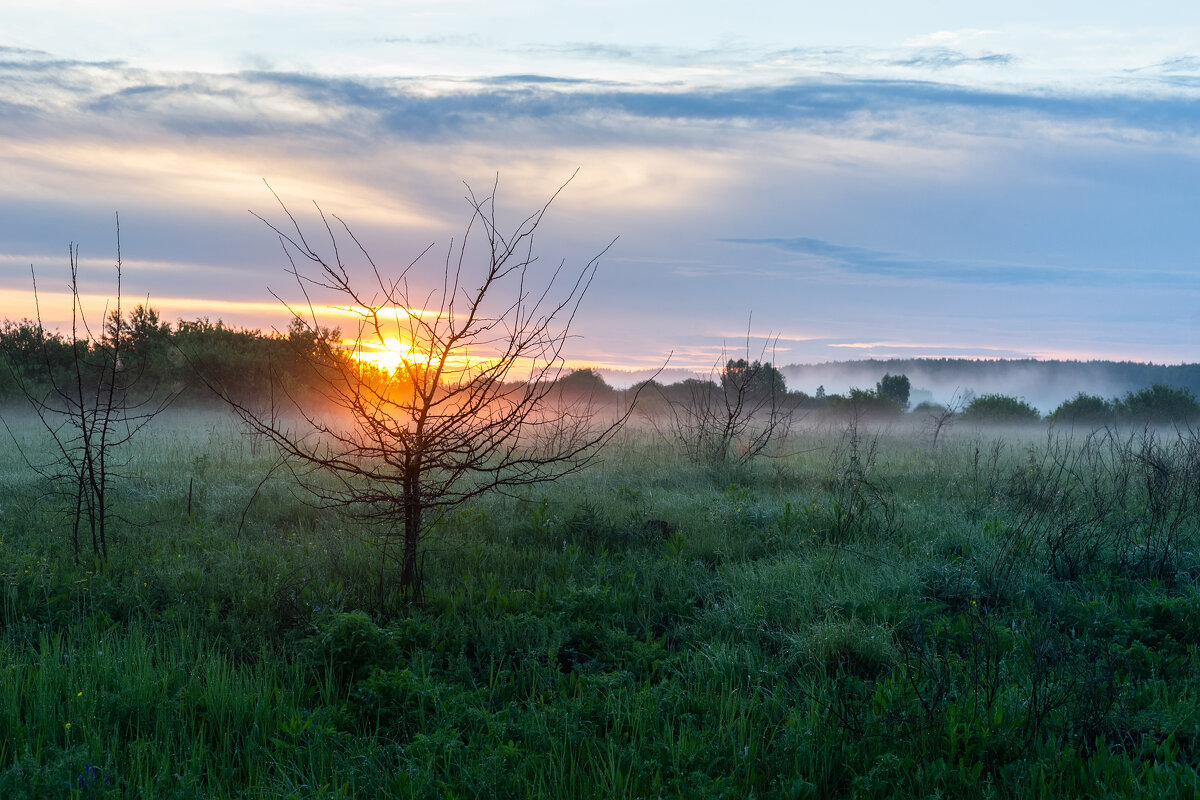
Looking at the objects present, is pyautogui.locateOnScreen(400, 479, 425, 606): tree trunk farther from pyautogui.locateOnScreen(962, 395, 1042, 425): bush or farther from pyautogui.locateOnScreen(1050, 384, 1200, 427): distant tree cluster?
pyautogui.locateOnScreen(962, 395, 1042, 425): bush

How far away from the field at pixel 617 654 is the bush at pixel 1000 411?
27.0 m

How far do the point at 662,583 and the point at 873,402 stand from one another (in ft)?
103

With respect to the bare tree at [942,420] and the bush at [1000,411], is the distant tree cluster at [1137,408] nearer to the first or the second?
the bush at [1000,411]

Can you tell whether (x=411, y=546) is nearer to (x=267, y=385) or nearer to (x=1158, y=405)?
(x=267, y=385)

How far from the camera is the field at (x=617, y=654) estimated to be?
373cm

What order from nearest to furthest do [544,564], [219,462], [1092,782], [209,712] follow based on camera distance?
[1092,782]
[209,712]
[544,564]
[219,462]

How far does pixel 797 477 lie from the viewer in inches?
472

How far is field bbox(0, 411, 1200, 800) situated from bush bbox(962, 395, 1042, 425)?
27.0 metres

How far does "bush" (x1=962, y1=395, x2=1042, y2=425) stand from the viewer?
3363 centimetres

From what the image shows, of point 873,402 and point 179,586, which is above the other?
point 873,402

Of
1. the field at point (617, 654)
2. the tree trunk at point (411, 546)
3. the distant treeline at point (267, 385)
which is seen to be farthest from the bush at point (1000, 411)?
the tree trunk at point (411, 546)

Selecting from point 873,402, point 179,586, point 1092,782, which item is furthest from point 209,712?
point 873,402

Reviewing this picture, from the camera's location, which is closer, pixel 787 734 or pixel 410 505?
pixel 787 734

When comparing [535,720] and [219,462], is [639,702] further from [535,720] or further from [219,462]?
[219,462]
